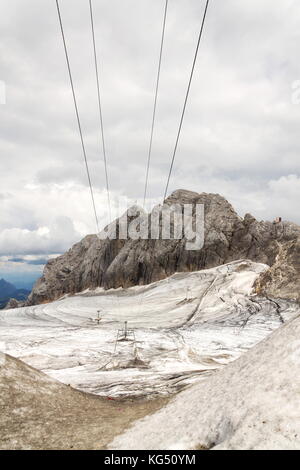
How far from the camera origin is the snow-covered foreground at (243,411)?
6.79 metres

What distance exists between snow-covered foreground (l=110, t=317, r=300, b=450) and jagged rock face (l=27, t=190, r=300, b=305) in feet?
129

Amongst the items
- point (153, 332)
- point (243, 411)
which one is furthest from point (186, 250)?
point (243, 411)

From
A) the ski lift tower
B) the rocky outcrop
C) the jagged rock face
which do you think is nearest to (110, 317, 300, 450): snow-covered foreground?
the ski lift tower

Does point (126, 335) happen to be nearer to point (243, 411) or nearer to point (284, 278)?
point (284, 278)

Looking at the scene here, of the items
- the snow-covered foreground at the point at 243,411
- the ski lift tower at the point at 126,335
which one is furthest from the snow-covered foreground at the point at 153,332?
the snow-covered foreground at the point at 243,411

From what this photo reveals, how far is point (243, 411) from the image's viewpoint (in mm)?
7688

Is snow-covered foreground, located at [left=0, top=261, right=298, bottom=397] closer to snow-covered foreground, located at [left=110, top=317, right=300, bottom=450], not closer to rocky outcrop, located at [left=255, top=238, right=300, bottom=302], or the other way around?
rocky outcrop, located at [left=255, top=238, right=300, bottom=302]

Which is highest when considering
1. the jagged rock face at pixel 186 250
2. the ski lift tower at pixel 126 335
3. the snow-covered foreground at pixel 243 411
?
the jagged rock face at pixel 186 250

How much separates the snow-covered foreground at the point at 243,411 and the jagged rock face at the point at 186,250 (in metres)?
39.4

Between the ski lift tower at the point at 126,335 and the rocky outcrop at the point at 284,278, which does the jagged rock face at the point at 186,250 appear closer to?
the rocky outcrop at the point at 284,278

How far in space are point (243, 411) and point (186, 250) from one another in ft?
190

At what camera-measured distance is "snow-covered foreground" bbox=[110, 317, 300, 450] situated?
6793 millimetres
